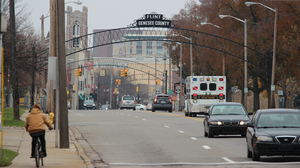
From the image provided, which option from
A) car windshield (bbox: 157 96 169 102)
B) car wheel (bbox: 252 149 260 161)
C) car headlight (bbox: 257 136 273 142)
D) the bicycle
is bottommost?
car wheel (bbox: 252 149 260 161)

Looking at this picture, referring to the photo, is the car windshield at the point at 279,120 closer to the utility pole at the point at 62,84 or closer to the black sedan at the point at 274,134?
the black sedan at the point at 274,134

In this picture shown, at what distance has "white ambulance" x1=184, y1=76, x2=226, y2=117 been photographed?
3859cm

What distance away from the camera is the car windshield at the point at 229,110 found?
21312 mm

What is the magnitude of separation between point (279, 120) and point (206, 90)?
82.0ft

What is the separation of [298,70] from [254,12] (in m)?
8.67

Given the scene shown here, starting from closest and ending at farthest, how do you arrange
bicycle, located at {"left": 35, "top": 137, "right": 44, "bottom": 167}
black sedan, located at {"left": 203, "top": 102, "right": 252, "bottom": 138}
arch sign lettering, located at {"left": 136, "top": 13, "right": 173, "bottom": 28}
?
bicycle, located at {"left": 35, "top": 137, "right": 44, "bottom": 167} < black sedan, located at {"left": 203, "top": 102, "right": 252, "bottom": 138} < arch sign lettering, located at {"left": 136, "top": 13, "right": 173, "bottom": 28}

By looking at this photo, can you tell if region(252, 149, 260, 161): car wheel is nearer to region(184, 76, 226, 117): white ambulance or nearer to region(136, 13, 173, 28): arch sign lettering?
region(184, 76, 226, 117): white ambulance

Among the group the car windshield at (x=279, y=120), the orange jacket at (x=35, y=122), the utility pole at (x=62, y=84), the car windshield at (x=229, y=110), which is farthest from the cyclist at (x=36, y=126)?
the car windshield at (x=229, y=110)

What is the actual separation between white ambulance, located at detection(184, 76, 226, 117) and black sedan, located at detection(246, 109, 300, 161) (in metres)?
24.4

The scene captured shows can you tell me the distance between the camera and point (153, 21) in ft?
168

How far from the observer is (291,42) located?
134 ft

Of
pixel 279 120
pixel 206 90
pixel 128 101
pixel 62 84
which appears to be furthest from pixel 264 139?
pixel 128 101

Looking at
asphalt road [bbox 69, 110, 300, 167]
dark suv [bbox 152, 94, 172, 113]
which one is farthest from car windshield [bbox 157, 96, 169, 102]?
asphalt road [bbox 69, 110, 300, 167]

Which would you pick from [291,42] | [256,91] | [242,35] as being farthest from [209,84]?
[256,91]
